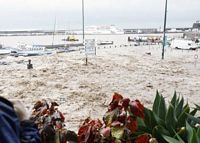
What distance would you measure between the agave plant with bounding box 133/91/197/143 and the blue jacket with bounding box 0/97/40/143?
62 cm

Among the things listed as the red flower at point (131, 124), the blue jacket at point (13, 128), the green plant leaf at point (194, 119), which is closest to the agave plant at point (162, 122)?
the green plant leaf at point (194, 119)

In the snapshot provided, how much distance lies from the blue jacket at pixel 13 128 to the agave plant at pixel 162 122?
0.62m

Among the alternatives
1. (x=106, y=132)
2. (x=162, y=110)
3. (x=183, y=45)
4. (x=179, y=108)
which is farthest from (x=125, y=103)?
(x=183, y=45)

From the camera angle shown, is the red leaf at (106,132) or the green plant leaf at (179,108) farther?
the green plant leaf at (179,108)

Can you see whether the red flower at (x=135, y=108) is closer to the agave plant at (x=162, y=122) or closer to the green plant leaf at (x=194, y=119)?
the agave plant at (x=162, y=122)

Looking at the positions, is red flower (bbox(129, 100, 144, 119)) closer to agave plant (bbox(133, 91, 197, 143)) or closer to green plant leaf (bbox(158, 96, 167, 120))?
agave plant (bbox(133, 91, 197, 143))

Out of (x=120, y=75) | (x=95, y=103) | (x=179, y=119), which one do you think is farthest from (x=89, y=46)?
(x=179, y=119)

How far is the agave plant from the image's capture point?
76.9 inches

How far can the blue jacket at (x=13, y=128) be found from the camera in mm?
1353

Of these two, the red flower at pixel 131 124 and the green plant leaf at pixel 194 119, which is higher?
the red flower at pixel 131 124

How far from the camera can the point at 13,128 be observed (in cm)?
143

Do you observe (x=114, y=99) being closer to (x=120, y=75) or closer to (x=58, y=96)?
(x=58, y=96)

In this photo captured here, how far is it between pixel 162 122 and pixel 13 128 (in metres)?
0.94

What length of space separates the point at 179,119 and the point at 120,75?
13.9 meters
